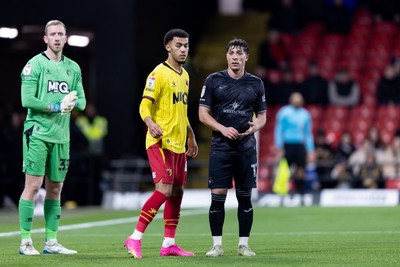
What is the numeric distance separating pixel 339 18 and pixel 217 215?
20.1 meters

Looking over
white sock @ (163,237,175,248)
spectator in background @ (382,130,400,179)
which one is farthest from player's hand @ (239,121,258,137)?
spectator in background @ (382,130,400,179)

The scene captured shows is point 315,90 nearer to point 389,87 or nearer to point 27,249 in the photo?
point 389,87

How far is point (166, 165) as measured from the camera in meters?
10.3

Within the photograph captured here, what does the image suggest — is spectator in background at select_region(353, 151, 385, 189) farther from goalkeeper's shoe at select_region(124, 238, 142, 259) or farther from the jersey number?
goalkeeper's shoe at select_region(124, 238, 142, 259)

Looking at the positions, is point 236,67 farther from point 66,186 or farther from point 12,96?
point 12,96

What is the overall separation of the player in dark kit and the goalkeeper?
55.3 inches

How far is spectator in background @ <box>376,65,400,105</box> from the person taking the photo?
1034 inches

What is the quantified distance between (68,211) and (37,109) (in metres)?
10.5

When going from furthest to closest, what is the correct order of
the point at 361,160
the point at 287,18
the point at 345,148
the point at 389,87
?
the point at 287,18
the point at 389,87
the point at 345,148
the point at 361,160

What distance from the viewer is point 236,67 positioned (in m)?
10.4

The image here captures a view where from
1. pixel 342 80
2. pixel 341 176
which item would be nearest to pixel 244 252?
pixel 341 176

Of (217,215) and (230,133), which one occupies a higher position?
(230,133)

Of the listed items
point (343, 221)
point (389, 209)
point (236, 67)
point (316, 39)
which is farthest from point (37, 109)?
point (316, 39)

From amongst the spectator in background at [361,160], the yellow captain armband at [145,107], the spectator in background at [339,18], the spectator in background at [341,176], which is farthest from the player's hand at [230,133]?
the spectator in background at [339,18]
